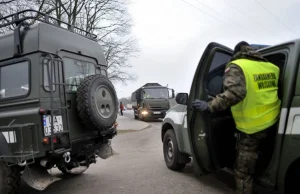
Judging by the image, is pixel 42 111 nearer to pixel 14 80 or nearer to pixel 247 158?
pixel 14 80

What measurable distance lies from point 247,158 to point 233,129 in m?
0.70

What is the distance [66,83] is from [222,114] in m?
2.67

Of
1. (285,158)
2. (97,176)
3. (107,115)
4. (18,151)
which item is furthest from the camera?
(97,176)

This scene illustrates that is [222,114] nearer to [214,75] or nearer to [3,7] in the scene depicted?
[214,75]

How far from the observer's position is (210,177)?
5492 mm

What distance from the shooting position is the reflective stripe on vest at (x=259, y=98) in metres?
3.28

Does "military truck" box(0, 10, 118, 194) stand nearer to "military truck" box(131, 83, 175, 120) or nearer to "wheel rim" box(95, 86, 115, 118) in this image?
"wheel rim" box(95, 86, 115, 118)

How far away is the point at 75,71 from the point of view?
17.4ft

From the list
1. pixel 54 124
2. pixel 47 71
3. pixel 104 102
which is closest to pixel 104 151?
pixel 104 102

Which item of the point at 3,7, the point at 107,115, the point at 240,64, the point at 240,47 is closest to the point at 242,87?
the point at 240,64

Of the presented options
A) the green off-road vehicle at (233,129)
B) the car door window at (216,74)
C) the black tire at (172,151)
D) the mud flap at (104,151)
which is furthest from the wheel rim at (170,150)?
the car door window at (216,74)

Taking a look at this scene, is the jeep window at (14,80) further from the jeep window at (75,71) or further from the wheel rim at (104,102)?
the wheel rim at (104,102)

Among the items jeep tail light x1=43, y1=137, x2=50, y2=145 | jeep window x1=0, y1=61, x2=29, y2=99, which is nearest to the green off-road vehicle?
jeep tail light x1=43, y1=137, x2=50, y2=145

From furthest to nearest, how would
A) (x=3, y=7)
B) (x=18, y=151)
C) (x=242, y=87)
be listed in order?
1. (x=3, y=7)
2. (x=18, y=151)
3. (x=242, y=87)
